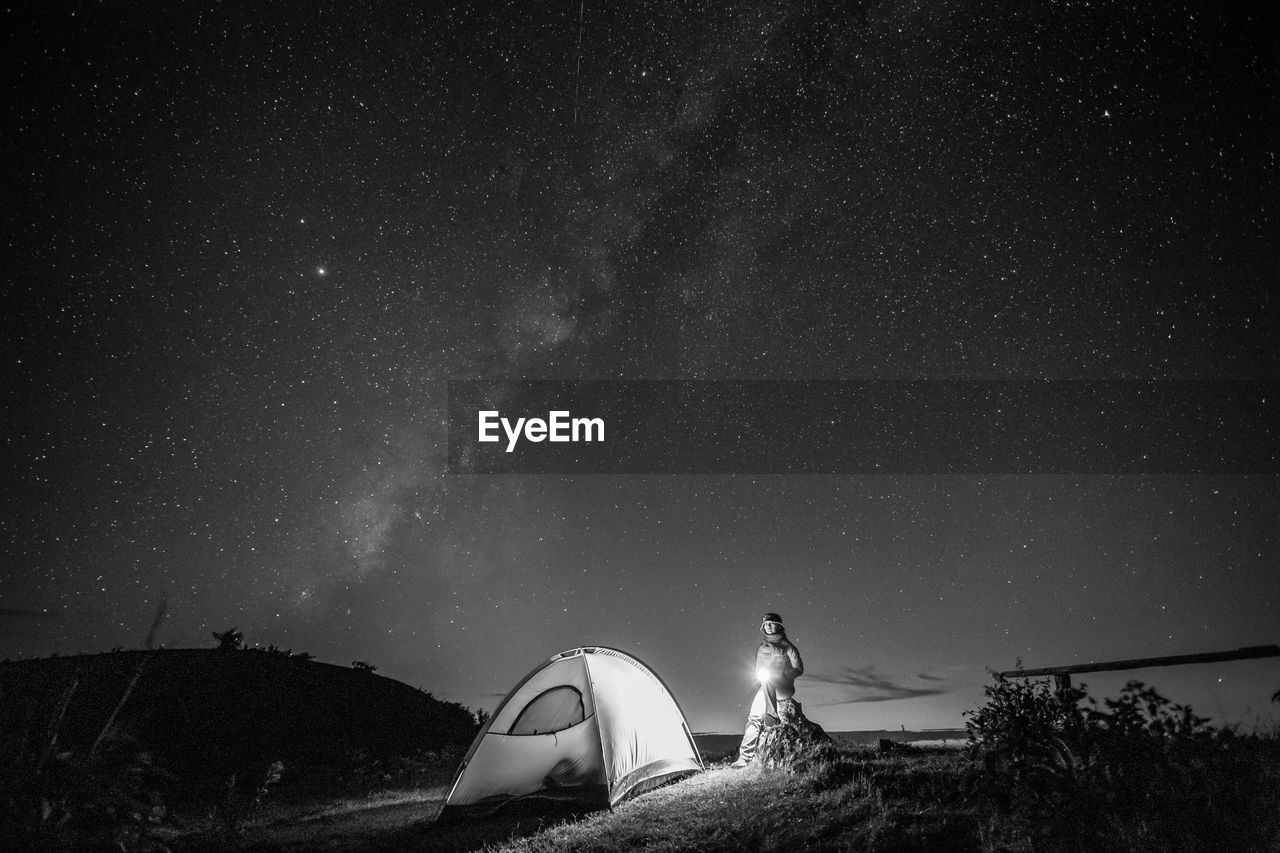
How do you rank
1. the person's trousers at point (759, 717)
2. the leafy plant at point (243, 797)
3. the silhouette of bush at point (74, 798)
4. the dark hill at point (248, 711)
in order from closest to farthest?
the silhouette of bush at point (74, 798) → the leafy plant at point (243, 797) → the person's trousers at point (759, 717) → the dark hill at point (248, 711)

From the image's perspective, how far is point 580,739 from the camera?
10500 millimetres

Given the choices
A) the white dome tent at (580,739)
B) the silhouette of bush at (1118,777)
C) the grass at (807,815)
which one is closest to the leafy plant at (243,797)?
the white dome tent at (580,739)

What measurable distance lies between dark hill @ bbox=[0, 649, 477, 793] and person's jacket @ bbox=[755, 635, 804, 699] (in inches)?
463

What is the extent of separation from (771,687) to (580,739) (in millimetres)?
3316

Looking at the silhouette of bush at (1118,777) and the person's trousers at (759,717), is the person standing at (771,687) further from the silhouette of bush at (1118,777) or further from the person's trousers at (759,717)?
the silhouette of bush at (1118,777)

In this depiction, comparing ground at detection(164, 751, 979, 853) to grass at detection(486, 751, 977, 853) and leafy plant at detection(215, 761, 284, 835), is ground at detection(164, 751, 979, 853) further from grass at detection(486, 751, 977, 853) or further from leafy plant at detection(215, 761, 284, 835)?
leafy plant at detection(215, 761, 284, 835)

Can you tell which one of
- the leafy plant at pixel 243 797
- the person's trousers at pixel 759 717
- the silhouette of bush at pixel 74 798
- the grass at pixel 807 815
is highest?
the silhouette of bush at pixel 74 798

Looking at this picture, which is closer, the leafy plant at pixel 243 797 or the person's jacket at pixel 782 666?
the leafy plant at pixel 243 797

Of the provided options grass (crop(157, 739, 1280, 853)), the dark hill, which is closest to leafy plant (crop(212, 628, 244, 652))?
the dark hill

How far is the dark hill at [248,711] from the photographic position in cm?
1758

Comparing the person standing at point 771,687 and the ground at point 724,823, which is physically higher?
the person standing at point 771,687

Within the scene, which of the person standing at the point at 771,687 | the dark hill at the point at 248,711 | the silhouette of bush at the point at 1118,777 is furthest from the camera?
the dark hill at the point at 248,711

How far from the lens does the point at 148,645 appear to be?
11.1 feet

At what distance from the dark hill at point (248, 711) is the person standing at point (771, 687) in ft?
36.7
